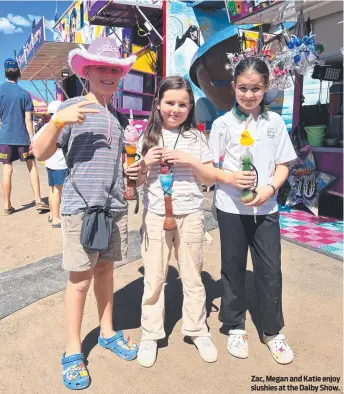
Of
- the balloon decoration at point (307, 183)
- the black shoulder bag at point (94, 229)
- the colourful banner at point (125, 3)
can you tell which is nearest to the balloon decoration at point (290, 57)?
the balloon decoration at point (307, 183)

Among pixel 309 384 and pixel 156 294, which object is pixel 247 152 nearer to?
pixel 156 294

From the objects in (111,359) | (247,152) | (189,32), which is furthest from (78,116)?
(189,32)

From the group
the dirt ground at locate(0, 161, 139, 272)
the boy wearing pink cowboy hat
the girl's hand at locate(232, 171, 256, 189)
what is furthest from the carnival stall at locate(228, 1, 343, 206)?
the boy wearing pink cowboy hat

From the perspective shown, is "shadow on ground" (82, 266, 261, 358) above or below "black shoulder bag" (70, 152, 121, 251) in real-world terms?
below

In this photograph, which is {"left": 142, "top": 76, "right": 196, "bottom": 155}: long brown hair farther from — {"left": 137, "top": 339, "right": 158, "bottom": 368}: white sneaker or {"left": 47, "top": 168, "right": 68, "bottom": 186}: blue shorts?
{"left": 47, "top": 168, "right": 68, "bottom": 186}: blue shorts

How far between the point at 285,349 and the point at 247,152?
1220 millimetres

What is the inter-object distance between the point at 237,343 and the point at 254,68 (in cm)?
167

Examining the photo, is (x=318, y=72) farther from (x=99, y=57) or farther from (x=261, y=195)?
(x=99, y=57)

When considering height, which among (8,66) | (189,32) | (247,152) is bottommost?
(247,152)

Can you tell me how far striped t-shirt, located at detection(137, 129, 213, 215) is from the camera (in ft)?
7.45

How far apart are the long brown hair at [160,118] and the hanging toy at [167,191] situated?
0.18 meters

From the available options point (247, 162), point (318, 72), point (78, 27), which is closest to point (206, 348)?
point (247, 162)

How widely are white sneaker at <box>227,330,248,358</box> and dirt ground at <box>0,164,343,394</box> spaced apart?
37 mm

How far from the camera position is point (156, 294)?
2352 mm
